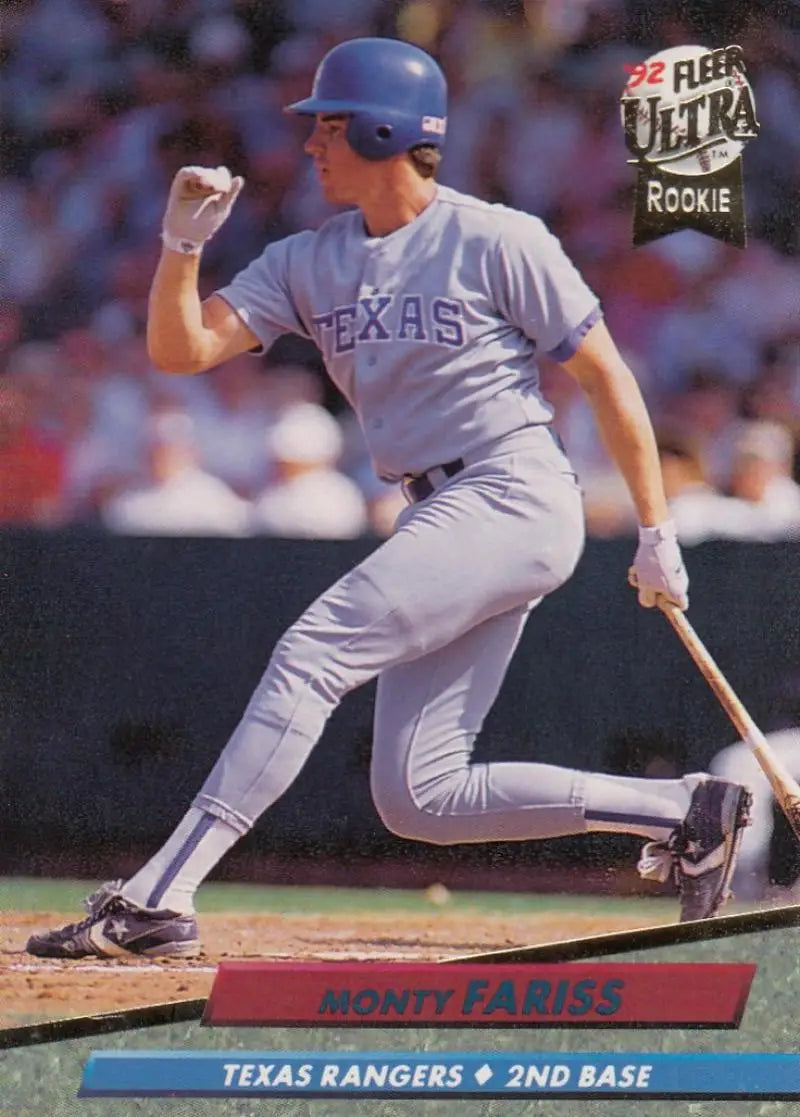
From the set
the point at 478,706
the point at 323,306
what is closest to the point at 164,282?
the point at 323,306

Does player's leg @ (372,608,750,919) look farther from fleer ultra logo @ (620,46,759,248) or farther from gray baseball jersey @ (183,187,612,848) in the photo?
fleer ultra logo @ (620,46,759,248)

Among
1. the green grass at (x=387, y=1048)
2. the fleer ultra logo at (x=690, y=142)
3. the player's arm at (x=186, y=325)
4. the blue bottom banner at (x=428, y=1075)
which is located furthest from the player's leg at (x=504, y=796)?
the fleer ultra logo at (x=690, y=142)

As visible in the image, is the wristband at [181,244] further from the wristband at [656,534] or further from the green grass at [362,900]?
the green grass at [362,900]

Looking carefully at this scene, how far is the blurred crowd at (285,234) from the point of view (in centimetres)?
314

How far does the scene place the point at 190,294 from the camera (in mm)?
3180

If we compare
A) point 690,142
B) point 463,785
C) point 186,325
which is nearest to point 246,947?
point 463,785

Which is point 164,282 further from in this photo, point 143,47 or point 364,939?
point 364,939

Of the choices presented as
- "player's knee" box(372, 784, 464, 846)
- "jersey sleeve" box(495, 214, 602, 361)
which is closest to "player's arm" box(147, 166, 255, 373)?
"jersey sleeve" box(495, 214, 602, 361)

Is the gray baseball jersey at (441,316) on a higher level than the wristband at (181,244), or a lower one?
lower

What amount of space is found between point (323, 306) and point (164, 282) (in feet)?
1.07

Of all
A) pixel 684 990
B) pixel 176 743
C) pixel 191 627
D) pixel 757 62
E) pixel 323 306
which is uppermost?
pixel 757 62

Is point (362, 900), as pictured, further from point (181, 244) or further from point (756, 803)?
point (181, 244)

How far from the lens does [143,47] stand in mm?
3137

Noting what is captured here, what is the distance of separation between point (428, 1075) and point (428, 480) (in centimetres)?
119
